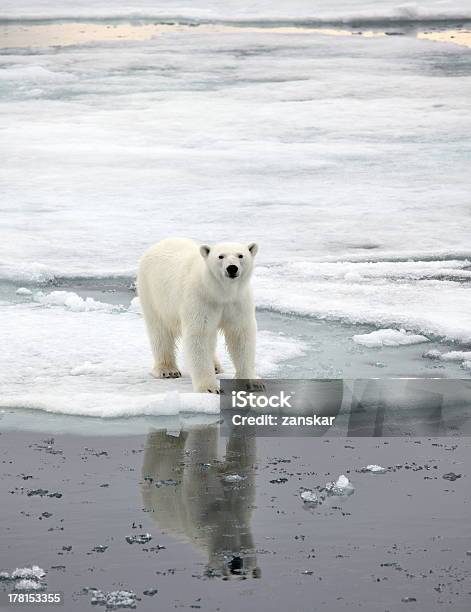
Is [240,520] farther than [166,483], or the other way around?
[166,483]

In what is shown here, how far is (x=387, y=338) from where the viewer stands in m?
6.27

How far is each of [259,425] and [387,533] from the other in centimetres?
A: 132

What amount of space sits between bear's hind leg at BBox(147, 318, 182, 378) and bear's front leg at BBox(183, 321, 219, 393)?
0.39m

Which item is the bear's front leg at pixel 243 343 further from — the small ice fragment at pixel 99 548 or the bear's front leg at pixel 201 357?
the small ice fragment at pixel 99 548

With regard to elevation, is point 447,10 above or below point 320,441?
above

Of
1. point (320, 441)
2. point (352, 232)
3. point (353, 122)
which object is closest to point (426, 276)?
point (352, 232)

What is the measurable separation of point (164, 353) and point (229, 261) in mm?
759

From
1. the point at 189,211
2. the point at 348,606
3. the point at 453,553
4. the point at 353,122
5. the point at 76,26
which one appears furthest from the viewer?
the point at 76,26

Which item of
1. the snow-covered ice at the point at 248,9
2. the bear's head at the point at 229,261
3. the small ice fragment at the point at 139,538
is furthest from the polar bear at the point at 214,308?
the snow-covered ice at the point at 248,9

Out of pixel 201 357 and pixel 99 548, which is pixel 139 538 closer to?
pixel 99 548

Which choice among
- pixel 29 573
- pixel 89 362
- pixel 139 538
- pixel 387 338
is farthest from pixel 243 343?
pixel 29 573

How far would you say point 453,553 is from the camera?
3.59 meters

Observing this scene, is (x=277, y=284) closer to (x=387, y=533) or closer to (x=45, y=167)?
(x=387, y=533)

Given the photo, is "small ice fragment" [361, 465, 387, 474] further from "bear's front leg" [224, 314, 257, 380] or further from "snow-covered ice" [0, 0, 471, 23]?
"snow-covered ice" [0, 0, 471, 23]
